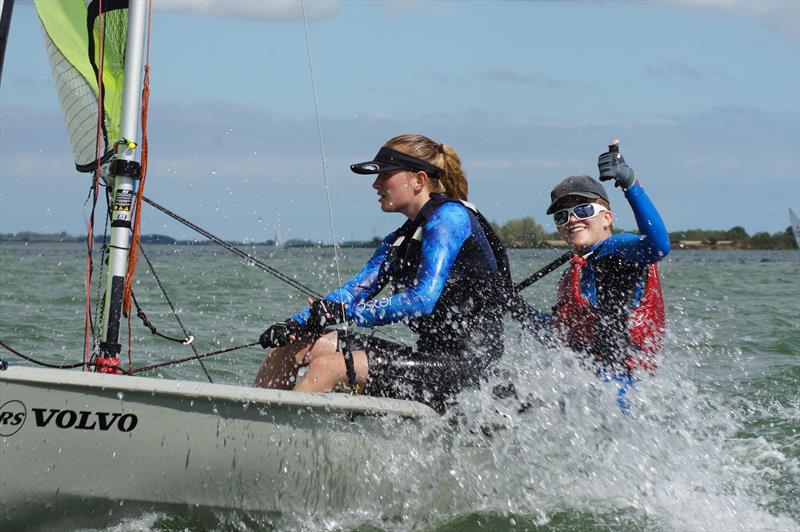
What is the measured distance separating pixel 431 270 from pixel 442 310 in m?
0.21

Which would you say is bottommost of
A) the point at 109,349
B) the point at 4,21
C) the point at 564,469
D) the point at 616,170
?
the point at 564,469

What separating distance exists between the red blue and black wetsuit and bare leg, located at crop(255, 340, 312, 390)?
1150 millimetres

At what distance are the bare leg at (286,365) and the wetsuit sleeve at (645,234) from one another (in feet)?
4.46

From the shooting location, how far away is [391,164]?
14.2 feet

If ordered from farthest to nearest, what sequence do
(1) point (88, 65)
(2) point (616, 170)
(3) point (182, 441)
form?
(1) point (88, 65) < (2) point (616, 170) < (3) point (182, 441)

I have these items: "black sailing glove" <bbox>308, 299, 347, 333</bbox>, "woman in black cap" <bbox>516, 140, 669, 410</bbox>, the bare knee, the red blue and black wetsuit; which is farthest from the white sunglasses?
the bare knee

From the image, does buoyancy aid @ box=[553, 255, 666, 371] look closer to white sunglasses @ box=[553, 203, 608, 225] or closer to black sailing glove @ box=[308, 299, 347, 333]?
white sunglasses @ box=[553, 203, 608, 225]

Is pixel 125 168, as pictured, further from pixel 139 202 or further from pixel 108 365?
pixel 108 365

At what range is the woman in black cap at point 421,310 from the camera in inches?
163

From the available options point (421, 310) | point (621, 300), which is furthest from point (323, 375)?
point (621, 300)

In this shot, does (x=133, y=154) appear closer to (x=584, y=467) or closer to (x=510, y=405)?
(x=510, y=405)

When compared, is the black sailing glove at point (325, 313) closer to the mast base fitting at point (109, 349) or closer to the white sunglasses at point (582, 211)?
the mast base fitting at point (109, 349)

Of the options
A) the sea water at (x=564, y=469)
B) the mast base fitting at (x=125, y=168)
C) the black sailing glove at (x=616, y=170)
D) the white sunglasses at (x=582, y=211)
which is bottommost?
the sea water at (x=564, y=469)

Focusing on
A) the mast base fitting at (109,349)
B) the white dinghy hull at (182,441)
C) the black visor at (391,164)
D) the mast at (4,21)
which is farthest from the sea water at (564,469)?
the mast at (4,21)
